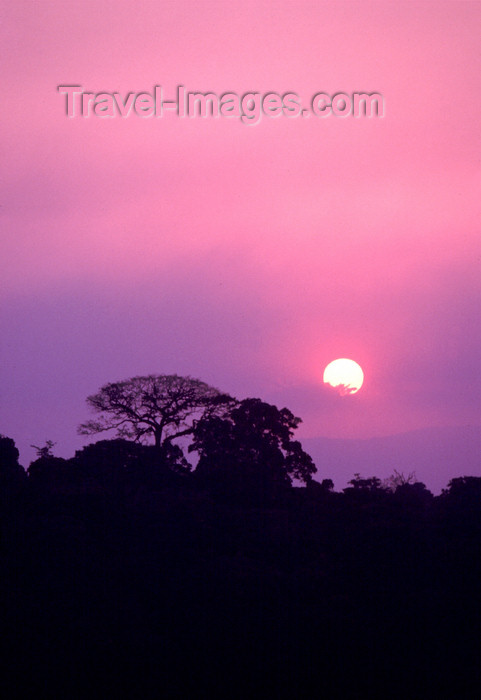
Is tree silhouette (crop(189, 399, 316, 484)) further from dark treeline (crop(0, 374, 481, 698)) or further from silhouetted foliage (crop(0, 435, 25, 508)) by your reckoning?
silhouetted foliage (crop(0, 435, 25, 508))

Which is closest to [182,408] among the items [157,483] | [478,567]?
[157,483]

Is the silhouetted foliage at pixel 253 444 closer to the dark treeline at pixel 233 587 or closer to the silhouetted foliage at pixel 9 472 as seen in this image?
the dark treeline at pixel 233 587

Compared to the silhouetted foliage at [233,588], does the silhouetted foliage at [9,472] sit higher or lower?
higher

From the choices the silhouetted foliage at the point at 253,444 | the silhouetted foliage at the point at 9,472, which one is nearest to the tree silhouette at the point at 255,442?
the silhouetted foliage at the point at 253,444

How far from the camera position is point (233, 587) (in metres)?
37.3

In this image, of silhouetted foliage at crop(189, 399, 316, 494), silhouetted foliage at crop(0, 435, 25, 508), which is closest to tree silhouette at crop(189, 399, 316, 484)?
silhouetted foliage at crop(189, 399, 316, 494)

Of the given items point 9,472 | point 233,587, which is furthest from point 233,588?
point 9,472

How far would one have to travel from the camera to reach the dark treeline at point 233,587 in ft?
111

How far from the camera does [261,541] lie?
4222cm

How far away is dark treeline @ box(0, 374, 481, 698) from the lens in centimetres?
3391

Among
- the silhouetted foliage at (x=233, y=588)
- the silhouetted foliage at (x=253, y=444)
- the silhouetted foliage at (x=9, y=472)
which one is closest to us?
the silhouetted foliage at (x=233, y=588)

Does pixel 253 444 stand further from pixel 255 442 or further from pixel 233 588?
pixel 233 588

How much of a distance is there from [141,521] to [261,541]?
20.9 feet

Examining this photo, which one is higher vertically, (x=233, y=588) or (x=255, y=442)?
(x=255, y=442)
